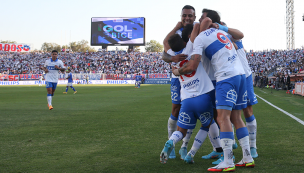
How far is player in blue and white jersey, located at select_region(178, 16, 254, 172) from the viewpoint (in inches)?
137

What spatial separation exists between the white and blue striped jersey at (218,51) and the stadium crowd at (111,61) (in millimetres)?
50463

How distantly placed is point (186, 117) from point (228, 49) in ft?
3.34

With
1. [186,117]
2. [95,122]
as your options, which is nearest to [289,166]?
[186,117]

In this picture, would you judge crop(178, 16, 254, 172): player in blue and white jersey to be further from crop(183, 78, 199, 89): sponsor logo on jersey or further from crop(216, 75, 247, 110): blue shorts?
crop(183, 78, 199, 89): sponsor logo on jersey

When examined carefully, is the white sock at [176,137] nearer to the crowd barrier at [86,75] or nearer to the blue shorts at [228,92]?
the blue shorts at [228,92]

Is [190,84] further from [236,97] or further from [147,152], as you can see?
[147,152]

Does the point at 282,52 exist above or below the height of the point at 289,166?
above

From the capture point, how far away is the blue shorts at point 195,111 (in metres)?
3.56

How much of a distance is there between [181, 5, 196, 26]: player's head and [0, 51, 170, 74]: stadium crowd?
51.7 m

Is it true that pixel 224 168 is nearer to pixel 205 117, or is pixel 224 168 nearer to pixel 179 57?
pixel 205 117

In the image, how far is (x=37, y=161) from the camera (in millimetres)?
4027

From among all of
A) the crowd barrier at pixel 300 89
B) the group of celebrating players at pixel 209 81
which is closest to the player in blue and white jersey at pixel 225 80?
the group of celebrating players at pixel 209 81

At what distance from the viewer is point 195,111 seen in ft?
11.8

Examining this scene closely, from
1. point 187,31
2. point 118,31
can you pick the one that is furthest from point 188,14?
point 118,31
